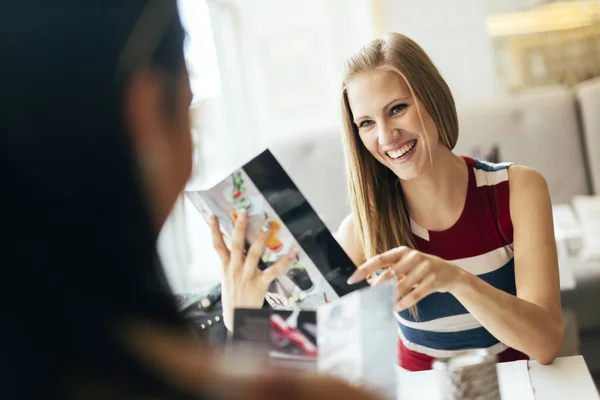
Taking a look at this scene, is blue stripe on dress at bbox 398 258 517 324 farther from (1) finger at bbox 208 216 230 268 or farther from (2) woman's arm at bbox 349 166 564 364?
(1) finger at bbox 208 216 230 268

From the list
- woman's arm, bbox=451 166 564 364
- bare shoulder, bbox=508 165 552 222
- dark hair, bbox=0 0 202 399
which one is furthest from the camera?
bare shoulder, bbox=508 165 552 222

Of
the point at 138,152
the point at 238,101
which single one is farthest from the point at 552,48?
the point at 138,152

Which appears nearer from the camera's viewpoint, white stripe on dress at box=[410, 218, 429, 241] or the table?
the table

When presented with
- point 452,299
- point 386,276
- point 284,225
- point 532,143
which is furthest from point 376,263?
point 532,143

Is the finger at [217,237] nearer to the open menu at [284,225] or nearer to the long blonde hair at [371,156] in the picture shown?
the open menu at [284,225]

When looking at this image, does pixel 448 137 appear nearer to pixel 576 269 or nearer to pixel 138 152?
pixel 138 152

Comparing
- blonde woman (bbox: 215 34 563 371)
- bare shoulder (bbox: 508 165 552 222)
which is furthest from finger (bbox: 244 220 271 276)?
bare shoulder (bbox: 508 165 552 222)

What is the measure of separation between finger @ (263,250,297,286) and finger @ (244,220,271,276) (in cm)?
2

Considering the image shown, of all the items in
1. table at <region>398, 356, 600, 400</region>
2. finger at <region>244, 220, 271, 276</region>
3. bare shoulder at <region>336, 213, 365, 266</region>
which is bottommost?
table at <region>398, 356, 600, 400</region>

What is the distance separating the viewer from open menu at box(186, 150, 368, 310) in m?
0.86

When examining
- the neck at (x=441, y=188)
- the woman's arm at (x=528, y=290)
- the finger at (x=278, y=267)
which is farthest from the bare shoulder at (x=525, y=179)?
the finger at (x=278, y=267)

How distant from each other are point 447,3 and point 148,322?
12.2ft

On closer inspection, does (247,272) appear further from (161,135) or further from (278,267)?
(161,135)

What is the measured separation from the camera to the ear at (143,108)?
1.42ft
